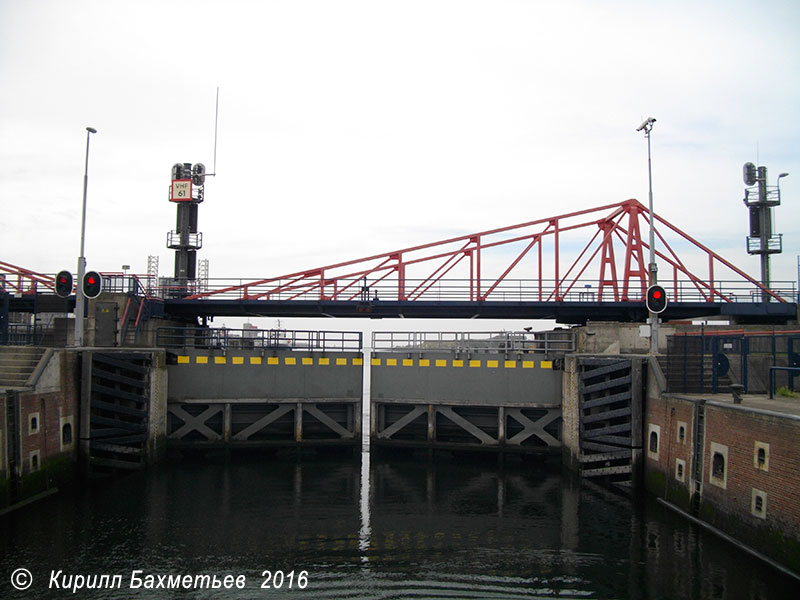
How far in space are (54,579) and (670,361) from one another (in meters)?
18.8

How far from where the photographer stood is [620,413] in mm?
23578

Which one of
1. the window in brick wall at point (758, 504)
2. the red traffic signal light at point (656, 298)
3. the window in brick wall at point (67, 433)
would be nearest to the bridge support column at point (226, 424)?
the window in brick wall at point (67, 433)

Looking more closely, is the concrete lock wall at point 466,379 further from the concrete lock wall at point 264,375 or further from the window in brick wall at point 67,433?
the window in brick wall at point 67,433

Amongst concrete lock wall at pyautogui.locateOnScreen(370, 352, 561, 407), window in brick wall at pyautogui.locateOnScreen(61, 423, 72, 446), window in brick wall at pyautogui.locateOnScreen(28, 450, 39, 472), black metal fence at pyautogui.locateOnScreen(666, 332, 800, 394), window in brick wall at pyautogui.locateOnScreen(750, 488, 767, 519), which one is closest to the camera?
window in brick wall at pyautogui.locateOnScreen(750, 488, 767, 519)

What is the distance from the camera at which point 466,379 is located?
97.2 ft

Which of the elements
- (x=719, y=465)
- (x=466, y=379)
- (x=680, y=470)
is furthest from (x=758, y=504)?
(x=466, y=379)

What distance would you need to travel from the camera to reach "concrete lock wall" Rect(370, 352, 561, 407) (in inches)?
1144

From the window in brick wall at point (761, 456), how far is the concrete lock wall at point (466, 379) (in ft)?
42.9

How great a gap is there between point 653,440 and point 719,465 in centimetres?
470

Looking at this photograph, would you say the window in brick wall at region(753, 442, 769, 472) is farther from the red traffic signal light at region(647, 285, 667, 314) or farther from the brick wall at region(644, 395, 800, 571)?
the red traffic signal light at region(647, 285, 667, 314)

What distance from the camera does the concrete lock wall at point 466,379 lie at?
1144 inches
